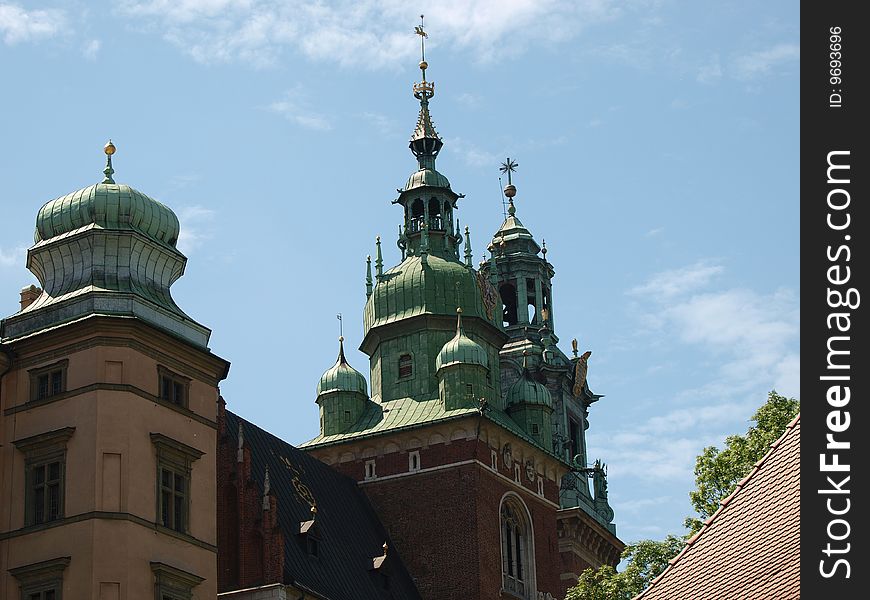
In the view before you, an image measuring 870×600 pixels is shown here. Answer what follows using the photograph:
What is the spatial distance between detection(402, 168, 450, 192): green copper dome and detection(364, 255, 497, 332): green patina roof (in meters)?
3.78

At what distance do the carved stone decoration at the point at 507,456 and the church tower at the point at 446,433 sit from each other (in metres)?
0.08

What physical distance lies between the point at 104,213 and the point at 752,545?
25.7m

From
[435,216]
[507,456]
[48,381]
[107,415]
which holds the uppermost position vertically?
[435,216]

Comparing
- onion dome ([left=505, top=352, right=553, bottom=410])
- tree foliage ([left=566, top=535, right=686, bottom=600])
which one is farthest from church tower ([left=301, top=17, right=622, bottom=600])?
tree foliage ([left=566, top=535, right=686, bottom=600])

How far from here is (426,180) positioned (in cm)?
6819

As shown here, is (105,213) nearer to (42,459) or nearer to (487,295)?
(42,459)

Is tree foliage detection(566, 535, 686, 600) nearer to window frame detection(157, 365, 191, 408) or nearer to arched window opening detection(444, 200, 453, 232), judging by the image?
window frame detection(157, 365, 191, 408)

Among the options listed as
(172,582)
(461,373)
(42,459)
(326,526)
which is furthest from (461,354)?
(42,459)

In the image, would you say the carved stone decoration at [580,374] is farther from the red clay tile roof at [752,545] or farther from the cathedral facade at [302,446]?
the red clay tile roof at [752,545]

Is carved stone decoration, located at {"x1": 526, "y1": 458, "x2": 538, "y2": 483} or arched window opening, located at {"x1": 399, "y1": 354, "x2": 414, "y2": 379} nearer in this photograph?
carved stone decoration, located at {"x1": 526, "y1": 458, "x2": 538, "y2": 483}

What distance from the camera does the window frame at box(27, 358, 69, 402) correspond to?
40469 millimetres

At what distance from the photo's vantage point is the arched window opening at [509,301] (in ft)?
275
